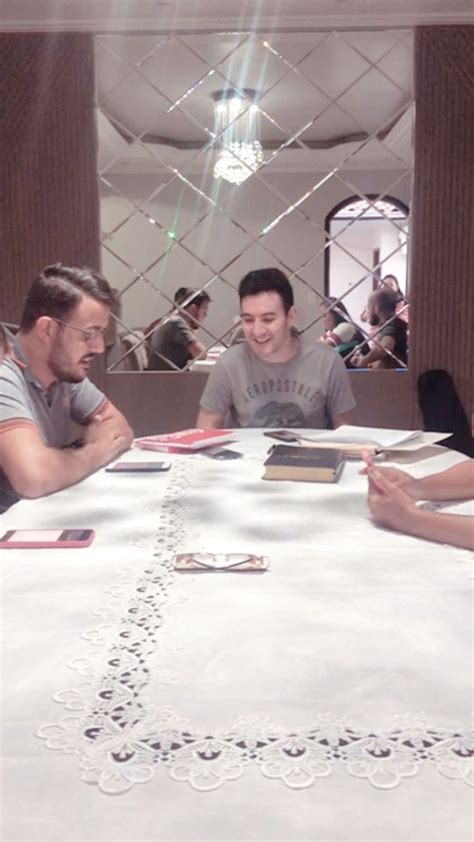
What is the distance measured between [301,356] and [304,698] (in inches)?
77.3

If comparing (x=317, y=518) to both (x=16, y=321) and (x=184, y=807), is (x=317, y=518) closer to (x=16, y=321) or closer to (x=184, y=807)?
(x=184, y=807)

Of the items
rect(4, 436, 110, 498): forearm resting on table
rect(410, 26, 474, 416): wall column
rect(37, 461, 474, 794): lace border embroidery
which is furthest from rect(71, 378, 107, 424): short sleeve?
rect(410, 26, 474, 416): wall column

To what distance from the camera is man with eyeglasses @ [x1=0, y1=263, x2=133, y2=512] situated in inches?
70.6

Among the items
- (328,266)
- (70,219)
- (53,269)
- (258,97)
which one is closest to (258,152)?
(258,97)

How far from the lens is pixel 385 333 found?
3.57m

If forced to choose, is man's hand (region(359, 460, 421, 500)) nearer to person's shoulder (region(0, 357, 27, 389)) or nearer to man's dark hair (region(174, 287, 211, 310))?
person's shoulder (region(0, 357, 27, 389))

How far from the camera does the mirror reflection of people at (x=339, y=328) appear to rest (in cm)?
364

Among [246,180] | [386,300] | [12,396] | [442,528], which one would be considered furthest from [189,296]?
[442,528]

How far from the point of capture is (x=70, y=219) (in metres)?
3.48

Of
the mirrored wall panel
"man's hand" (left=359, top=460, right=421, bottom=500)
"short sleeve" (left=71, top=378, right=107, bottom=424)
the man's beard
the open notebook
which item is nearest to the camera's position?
"man's hand" (left=359, top=460, right=421, bottom=500)

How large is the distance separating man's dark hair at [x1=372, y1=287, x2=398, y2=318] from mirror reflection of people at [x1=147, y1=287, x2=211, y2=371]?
0.83 metres

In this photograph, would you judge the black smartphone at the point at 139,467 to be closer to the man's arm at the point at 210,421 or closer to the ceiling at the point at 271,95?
the man's arm at the point at 210,421

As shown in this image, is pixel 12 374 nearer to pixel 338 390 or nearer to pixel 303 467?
pixel 303 467

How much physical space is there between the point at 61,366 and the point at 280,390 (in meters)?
0.83
